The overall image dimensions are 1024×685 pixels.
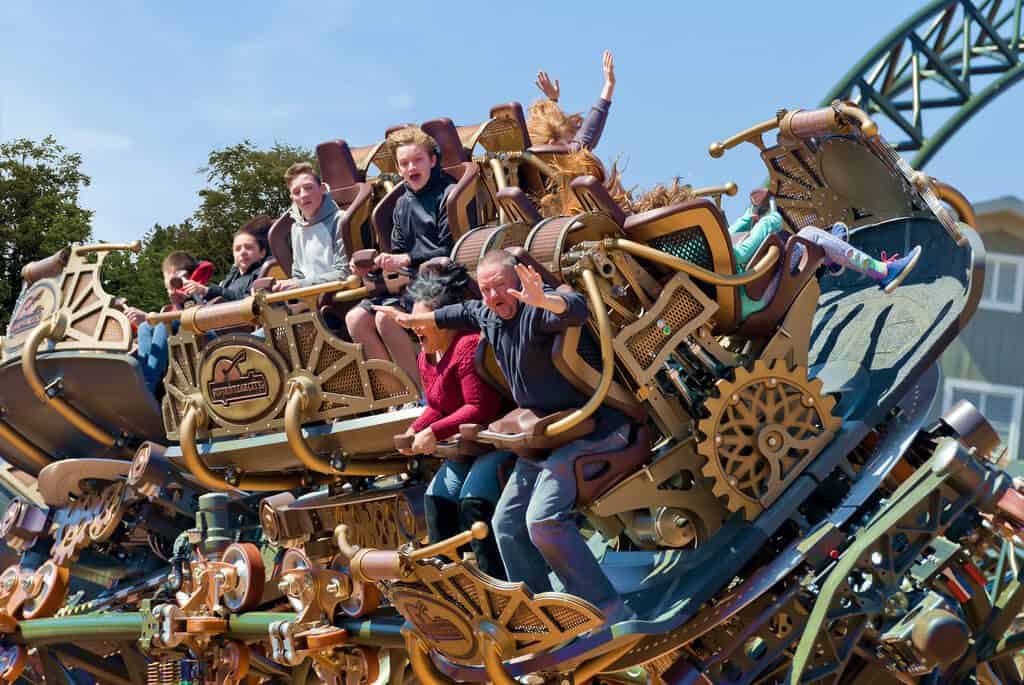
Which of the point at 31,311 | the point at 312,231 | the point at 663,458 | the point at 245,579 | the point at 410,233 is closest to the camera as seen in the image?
the point at 663,458

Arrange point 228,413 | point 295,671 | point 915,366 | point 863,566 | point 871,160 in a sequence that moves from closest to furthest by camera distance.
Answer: point 863,566
point 915,366
point 871,160
point 228,413
point 295,671

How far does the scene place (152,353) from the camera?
1020cm

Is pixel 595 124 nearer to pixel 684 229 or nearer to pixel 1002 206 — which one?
pixel 684 229

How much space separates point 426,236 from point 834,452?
2382 mm

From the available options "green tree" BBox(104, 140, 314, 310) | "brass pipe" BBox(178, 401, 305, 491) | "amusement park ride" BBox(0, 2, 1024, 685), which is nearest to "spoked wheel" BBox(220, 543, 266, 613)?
"amusement park ride" BBox(0, 2, 1024, 685)

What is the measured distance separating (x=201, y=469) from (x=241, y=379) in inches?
22.3

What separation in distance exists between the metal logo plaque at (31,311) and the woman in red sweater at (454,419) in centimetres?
456

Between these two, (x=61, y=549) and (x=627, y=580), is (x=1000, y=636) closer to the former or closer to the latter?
(x=627, y=580)

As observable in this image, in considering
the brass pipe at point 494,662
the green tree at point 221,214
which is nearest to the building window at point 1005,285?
the green tree at point 221,214

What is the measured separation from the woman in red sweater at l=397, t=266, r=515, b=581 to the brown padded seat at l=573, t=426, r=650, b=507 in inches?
21.8

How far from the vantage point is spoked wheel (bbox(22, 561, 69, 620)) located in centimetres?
1041

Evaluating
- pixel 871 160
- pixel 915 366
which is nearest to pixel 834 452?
pixel 915 366

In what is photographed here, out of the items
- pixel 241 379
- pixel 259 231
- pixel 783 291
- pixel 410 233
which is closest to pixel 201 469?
pixel 241 379

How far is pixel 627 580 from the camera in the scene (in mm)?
6586
